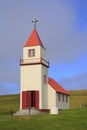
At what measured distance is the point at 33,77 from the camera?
160 feet

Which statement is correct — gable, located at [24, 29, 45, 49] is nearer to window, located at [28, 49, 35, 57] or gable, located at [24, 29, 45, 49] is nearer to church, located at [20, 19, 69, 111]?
church, located at [20, 19, 69, 111]

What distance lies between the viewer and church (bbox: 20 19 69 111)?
48.6 metres

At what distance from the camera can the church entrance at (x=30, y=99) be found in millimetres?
48531

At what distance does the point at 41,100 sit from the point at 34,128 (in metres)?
20.4

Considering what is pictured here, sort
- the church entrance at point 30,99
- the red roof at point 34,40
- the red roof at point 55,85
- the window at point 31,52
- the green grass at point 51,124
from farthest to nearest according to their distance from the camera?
the red roof at point 55,85, the red roof at point 34,40, the window at point 31,52, the church entrance at point 30,99, the green grass at point 51,124

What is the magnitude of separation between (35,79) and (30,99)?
279cm

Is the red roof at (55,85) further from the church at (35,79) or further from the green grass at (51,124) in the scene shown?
the green grass at (51,124)

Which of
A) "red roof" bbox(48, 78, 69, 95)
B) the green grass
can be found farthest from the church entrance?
the green grass

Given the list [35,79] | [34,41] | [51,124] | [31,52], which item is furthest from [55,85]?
[51,124]

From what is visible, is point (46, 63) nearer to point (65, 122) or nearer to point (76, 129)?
point (65, 122)

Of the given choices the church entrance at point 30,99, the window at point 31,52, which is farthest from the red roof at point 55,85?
the window at point 31,52

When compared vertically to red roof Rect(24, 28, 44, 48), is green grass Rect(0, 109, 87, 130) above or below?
below

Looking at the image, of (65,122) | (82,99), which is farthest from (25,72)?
(82,99)

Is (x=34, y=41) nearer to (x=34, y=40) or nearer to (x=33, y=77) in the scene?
(x=34, y=40)
